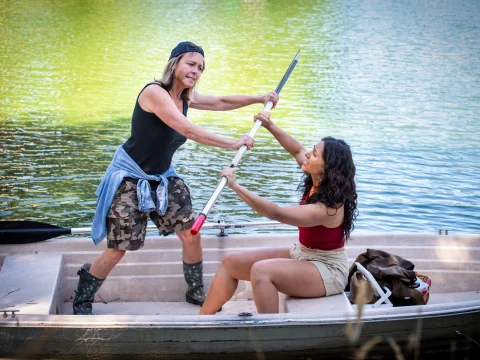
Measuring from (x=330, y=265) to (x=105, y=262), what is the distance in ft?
4.30

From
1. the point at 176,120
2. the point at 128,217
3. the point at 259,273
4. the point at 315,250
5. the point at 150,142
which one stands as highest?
the point at 176,120

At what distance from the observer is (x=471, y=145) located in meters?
11.2

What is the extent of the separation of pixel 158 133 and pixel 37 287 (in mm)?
1185

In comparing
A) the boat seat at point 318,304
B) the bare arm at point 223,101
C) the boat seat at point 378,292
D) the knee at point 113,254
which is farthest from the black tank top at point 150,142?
the boat seat at point 378,292

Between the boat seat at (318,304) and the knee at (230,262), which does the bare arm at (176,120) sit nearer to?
the knee at (230,262)

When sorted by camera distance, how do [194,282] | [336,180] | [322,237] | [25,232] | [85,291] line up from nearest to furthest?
[336,180]
[322,237]
[85,291]
[194,282]
[25,232]

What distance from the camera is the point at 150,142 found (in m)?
4.64

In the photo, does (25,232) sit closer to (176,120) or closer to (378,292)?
(176,120)

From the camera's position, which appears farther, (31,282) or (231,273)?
(31,282)

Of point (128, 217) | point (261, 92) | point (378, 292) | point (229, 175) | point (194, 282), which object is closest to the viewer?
point (229, 175)

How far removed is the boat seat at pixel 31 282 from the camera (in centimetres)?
459

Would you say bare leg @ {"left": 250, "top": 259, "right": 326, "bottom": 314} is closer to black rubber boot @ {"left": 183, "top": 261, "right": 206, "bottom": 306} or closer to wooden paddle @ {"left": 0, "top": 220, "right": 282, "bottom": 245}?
black rubber boot @ {"left": 183, "top": 261, "right": 206, "bottom": 306}

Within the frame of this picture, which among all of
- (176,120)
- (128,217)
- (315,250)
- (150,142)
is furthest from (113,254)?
(315,250)

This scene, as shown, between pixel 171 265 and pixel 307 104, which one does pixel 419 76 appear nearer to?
pixel 307 104
